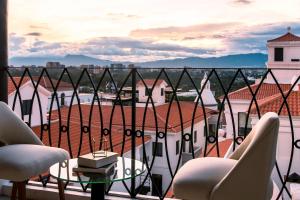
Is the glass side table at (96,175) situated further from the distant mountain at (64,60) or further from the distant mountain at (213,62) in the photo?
the distant mountain at (64,60)

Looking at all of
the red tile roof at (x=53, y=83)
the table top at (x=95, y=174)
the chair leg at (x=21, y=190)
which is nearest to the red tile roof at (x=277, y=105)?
the table top at (x=95, y=174)

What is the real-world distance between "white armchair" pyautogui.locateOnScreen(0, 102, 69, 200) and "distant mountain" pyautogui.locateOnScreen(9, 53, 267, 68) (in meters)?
0.67

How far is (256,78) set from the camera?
2609 millimetres

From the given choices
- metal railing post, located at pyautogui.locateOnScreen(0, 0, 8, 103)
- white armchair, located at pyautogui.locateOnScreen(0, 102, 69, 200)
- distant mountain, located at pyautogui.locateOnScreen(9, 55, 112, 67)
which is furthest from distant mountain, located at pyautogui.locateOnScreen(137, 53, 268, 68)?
metal railing post, located at pyautogui.locateOnScreen(0, 0, 8, 103)

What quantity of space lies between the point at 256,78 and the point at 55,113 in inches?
65.1

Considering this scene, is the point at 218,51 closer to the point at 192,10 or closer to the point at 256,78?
the point at 256,78

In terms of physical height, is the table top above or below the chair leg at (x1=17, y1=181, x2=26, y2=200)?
above

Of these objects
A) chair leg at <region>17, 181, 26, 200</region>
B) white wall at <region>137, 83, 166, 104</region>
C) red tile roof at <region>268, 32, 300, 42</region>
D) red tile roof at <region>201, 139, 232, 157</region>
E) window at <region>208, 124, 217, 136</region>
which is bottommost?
chair leg at <region>17, 181, 26, 200</region>

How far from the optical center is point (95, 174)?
6.81ft

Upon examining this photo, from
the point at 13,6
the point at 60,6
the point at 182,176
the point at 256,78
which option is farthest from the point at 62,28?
the point at 182,176

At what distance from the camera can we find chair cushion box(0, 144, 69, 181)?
215 centimetres

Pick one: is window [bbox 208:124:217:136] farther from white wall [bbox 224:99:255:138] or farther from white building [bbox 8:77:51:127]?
white building [bbox 8:77:51:127]

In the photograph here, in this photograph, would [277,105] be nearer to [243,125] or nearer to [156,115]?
[243,125]

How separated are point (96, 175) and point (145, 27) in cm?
274
